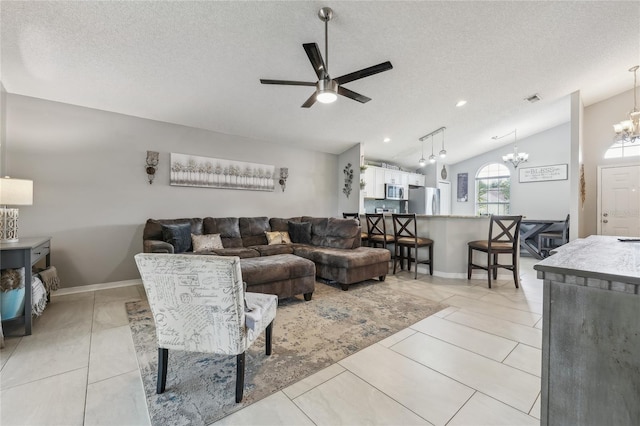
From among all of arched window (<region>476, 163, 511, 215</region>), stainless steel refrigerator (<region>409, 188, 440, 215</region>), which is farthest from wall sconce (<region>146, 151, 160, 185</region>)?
arched window (<region>476, 163, 511, 215</region>)

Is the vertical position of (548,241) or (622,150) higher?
(622,150)

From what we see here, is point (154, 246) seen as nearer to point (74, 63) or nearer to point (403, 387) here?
point (74, 63)

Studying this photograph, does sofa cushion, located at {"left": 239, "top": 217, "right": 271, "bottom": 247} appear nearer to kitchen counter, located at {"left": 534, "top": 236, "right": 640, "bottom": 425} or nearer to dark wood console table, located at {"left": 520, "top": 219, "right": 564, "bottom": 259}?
Answer: kitchen counter, located at {"left": 534, "top": 236, "right": 640, "bottom": 425}

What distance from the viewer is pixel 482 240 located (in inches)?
173

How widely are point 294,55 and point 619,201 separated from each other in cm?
707

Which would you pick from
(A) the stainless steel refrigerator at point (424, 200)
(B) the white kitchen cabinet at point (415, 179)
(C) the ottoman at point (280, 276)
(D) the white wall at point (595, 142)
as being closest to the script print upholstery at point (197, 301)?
(C) the ottoman at point (280, 276)

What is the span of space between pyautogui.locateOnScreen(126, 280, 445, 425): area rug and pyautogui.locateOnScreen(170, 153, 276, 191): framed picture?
6.97 ft

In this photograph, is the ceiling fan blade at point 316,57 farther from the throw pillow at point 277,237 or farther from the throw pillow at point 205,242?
the throw pillow at point 277,237

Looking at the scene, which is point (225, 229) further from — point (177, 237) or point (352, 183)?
A: point (352, 183)

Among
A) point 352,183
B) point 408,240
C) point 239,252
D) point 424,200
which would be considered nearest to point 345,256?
point 408,240

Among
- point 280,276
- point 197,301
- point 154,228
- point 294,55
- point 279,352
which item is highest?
point 294,55

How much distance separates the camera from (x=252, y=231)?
192 inches

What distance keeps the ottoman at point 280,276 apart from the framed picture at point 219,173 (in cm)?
220

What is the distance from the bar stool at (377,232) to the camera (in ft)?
16.3
